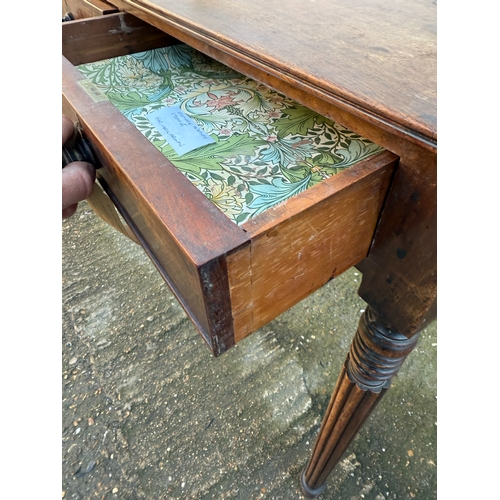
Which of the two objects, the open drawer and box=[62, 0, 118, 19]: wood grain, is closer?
the open drawer

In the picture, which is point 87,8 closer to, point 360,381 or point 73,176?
point 73,176

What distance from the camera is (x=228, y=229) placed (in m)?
0.31

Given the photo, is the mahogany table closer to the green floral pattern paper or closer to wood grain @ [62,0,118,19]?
the green floral pattern paper

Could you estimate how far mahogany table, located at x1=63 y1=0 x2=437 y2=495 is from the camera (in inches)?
12.7

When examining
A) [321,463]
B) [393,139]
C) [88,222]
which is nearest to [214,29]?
[393,139]

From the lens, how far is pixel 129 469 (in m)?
0.93

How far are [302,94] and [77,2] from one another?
83 cm

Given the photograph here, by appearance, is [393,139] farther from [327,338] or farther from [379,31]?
[327,338]

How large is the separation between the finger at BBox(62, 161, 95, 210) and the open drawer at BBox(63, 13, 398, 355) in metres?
0.02

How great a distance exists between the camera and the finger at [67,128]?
18.8 inches

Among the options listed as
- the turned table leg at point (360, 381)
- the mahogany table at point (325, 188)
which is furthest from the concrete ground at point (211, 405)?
the mahogany table at point (325, 188)

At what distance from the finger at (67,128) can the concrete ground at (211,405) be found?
77cm

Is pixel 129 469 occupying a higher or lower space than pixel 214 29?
lower

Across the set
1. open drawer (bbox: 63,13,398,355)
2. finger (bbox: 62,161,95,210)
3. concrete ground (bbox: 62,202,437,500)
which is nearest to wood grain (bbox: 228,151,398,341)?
open drawer (bbox: 63,13,398,355)
